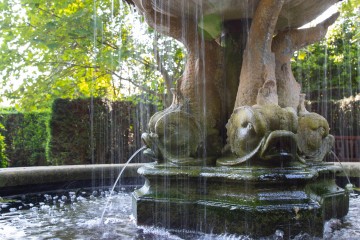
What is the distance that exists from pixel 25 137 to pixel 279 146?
11160 mm

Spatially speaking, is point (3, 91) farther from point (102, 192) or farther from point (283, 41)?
point (283, 41)

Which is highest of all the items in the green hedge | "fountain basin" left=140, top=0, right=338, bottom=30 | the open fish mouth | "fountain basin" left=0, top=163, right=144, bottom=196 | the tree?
the tree

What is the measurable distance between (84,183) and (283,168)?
408cm

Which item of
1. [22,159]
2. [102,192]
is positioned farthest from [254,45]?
[22,159]

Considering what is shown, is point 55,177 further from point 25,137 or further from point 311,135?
point 25,137

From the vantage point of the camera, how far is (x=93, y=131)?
10.9 metres

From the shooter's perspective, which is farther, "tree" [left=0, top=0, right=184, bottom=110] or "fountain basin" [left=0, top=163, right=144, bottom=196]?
"tree" [left=0, top=0, right=184, bottom=110]

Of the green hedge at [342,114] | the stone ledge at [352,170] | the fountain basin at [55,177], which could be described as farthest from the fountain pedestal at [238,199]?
the green hedge at [342,114]

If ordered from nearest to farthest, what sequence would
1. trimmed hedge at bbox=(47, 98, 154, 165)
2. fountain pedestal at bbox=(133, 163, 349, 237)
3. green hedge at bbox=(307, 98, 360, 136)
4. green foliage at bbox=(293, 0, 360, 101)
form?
fountain pedestal at bbox=(133, 163, 349, 237) < trimmed hedge at bbox=(47, 98, 154, 165) < green hedge at bbox=(307, 98, 360, 136) < green foliage at bbox=(293, 0, 360, 101)

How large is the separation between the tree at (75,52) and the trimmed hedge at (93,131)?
1.47 ft

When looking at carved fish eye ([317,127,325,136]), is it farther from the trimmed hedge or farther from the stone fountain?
the trimmed hedge

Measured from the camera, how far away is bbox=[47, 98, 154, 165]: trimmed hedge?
34.8 ft

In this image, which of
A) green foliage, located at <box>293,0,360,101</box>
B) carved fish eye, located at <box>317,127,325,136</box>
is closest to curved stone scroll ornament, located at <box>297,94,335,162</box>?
carved fish eye, located at <box>317,127,325,136</box>

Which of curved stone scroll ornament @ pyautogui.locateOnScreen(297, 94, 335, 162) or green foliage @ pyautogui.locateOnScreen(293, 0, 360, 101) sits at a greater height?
green foliage @ pyautogui.locateOnScreen(293, 0, 360, 101)
